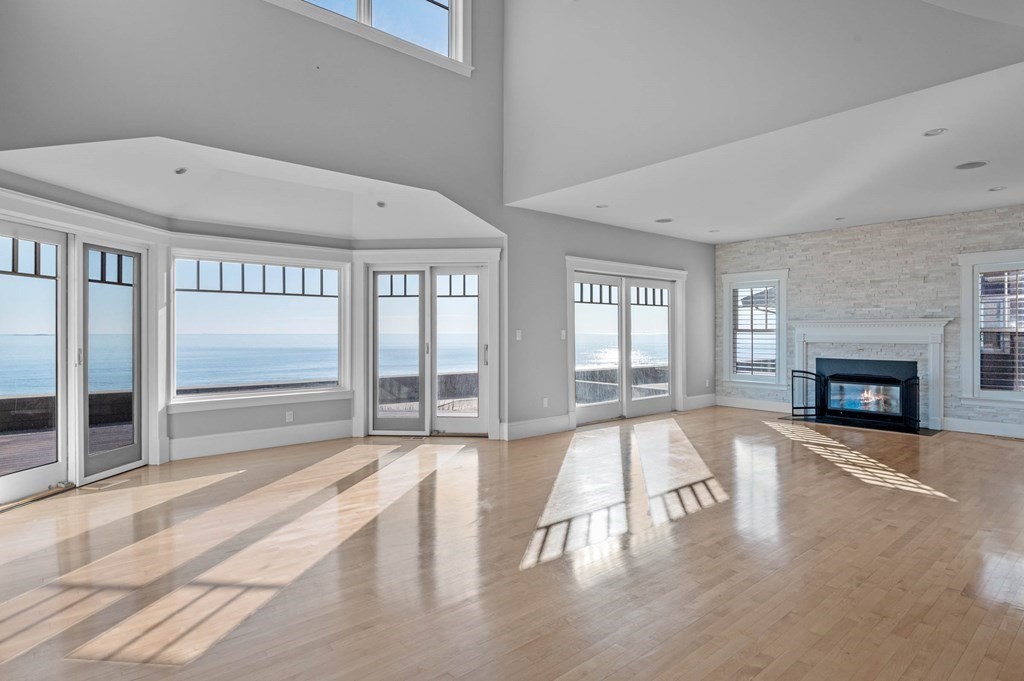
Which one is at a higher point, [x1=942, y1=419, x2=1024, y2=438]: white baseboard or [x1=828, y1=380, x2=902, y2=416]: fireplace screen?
→ [x1=828, y1=380, x2=902, y2=416]: fireplace screen

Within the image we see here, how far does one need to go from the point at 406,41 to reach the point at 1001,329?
290 inches

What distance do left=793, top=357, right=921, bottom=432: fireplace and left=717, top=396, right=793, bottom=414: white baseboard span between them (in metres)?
0.22

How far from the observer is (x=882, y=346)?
295 inches

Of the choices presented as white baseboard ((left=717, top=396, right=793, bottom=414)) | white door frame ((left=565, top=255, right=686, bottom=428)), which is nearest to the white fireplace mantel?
white baseboard ((left=717, top=396, right=793, bottom=414))

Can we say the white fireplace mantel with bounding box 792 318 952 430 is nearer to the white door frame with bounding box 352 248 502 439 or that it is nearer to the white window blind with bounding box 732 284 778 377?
the white window blind with bounding box 732 284 778 377

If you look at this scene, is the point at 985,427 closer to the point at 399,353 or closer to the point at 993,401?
the point at 993,401

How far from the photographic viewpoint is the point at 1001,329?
6.59 meters

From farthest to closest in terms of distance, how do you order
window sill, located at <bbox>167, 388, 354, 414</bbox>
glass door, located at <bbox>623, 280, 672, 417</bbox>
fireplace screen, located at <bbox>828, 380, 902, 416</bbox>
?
glass door, located at <bbox>623, 280, 672, 417</bbox>
fireplace screen, located at <bbox>828, 380, 902, 416</bbox>
window sill, located at <bbox>167, 388, 354, 414</bbox>

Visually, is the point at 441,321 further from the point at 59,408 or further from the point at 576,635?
the point at 576,635

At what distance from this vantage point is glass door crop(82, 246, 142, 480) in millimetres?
4801

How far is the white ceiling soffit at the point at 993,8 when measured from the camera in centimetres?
270

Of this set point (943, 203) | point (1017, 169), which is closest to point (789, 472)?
point (1017, 169)

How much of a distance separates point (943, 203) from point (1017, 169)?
135cm

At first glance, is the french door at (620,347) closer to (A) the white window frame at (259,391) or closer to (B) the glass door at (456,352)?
(B) the glass door at (456,352)
